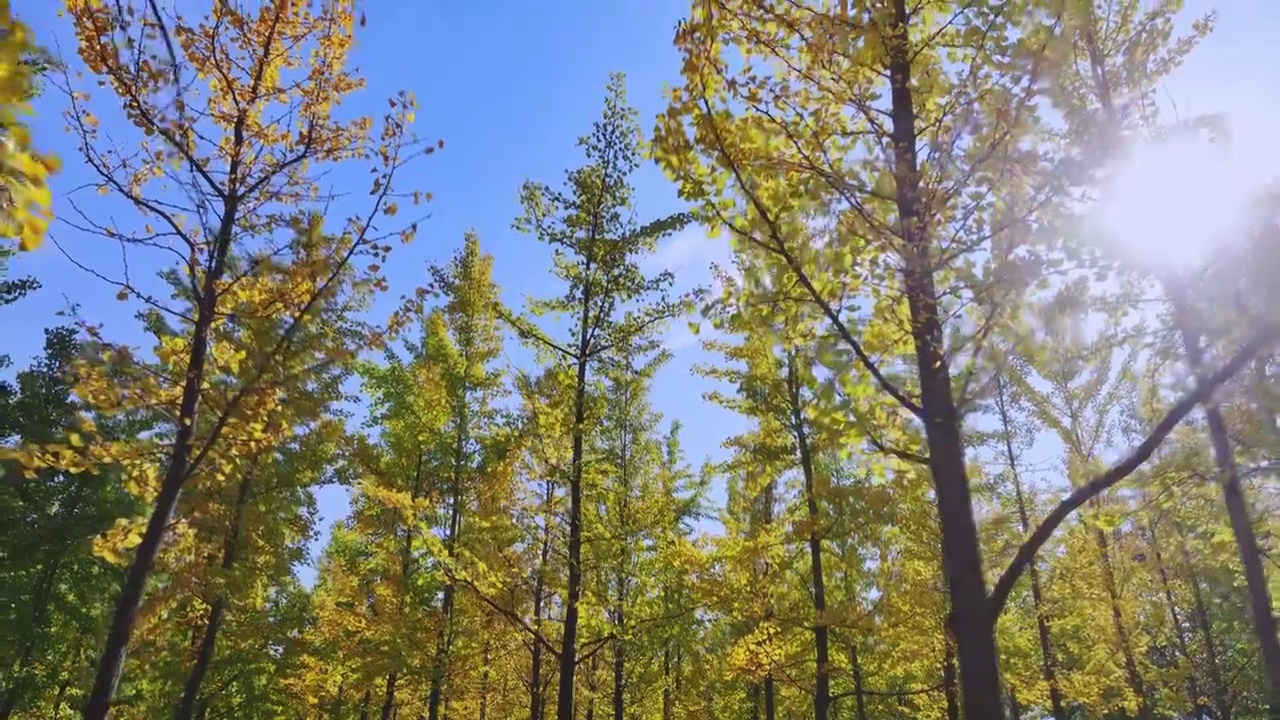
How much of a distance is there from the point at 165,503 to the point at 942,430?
4213 millimetres

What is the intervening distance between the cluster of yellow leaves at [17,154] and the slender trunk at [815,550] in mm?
8159

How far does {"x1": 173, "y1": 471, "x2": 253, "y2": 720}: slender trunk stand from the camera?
32.2 ft

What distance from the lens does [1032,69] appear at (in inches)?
106

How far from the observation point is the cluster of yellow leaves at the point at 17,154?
144cm

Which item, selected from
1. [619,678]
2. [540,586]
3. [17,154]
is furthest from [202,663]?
[17,154]

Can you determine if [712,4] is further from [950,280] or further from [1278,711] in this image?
[1278,711]

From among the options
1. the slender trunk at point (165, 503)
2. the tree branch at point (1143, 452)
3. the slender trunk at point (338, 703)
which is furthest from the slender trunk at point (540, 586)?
the tree branch at point (1143, 452)

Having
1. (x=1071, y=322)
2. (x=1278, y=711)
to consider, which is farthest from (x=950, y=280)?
(x=1278, y=711)

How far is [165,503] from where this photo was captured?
159 inches

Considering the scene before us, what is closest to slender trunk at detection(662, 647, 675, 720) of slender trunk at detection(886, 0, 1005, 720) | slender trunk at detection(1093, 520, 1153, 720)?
slender trunk at detection(1093, 520, 1153, 720)

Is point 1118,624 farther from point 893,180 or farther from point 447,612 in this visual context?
point 893,180

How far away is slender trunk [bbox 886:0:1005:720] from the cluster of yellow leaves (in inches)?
105

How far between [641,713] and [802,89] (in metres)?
14.5

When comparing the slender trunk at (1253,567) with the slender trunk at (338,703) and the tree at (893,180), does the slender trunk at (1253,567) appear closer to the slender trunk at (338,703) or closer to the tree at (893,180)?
the tree at (893,180)
